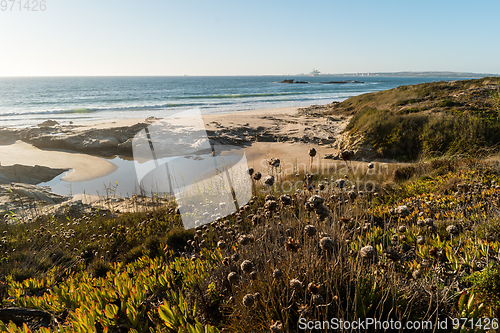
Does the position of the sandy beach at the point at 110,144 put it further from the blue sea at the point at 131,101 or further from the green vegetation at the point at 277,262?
the blue sea at the point at 131,101

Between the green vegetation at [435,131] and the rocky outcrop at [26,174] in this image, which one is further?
the rocky outcrop at [26,174]

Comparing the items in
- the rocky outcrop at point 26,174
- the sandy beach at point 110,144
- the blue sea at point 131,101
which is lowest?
the rocky outcrop at point 26,174

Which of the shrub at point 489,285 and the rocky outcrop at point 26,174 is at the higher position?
the shrub at point 489,285

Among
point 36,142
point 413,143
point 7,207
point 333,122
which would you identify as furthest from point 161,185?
point 333,122

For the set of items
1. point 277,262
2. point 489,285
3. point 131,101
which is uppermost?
point 131,101

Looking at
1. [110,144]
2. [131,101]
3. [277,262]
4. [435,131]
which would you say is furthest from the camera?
[131,101]

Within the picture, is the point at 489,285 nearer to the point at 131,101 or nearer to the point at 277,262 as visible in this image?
the point at 277,262

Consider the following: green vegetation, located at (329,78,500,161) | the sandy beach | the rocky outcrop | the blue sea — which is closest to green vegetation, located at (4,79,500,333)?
green vegetation, located at (329,78,500,161)

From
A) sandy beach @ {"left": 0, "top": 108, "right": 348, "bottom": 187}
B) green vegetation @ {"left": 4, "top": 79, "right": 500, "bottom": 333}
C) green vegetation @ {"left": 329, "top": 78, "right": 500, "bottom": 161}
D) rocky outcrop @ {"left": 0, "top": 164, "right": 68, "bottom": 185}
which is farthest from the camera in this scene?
sandy beach @ {"left": 0, "top": 108, "right": 348, "bottom": 187}

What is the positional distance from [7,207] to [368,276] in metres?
9.78

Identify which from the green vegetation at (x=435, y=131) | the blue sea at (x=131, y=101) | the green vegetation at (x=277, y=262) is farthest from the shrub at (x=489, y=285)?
the blue sea at (x=131, y=101)

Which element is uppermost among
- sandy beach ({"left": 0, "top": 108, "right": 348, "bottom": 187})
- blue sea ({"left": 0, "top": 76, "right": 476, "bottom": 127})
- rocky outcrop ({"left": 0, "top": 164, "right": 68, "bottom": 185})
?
blue sea ({"left": 0, "top": 76, "right": 476, "bottom": 127})

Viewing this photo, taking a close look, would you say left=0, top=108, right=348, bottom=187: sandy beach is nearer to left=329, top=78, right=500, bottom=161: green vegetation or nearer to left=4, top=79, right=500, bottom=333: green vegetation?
left=329, top=78, right=500, bottom=161: green vegetation

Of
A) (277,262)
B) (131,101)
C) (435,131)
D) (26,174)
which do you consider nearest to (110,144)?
(26,174)
